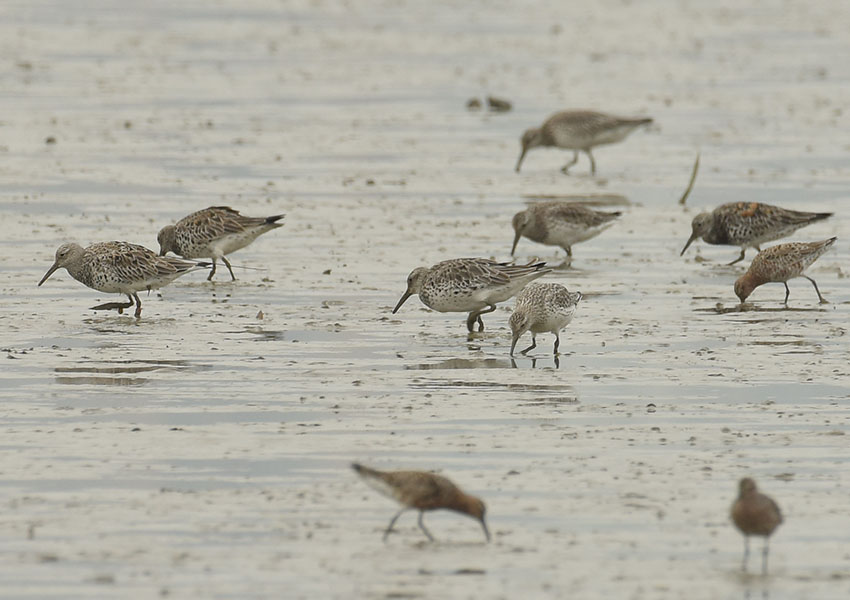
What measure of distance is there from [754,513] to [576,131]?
18.2 metres

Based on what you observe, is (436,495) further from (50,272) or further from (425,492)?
(50,272)

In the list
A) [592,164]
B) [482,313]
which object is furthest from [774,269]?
[592,164]

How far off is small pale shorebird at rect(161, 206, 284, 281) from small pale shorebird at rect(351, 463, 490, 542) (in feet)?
31.6

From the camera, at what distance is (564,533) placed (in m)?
10.2

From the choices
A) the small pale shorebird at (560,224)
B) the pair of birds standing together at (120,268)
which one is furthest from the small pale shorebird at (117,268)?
the small pale shorebird at (560,224)

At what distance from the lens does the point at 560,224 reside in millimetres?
20703

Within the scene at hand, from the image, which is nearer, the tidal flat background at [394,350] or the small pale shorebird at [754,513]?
the small pale shorebird at [754,513]

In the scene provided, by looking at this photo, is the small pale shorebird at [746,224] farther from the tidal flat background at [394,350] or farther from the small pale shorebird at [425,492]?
the small pale shorebird at [425,492]

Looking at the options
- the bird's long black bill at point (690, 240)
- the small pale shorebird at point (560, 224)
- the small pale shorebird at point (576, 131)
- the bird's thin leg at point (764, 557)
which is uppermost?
the small pale shorebird at point (576, 131)

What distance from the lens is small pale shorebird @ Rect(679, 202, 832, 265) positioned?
2055cm

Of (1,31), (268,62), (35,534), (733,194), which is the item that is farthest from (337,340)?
(1,31)

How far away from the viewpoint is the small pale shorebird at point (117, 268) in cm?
1708

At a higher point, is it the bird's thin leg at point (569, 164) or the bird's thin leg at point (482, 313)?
the bird's thin leg at point (569, 164)

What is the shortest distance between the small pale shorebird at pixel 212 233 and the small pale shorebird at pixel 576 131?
797 centimetres
